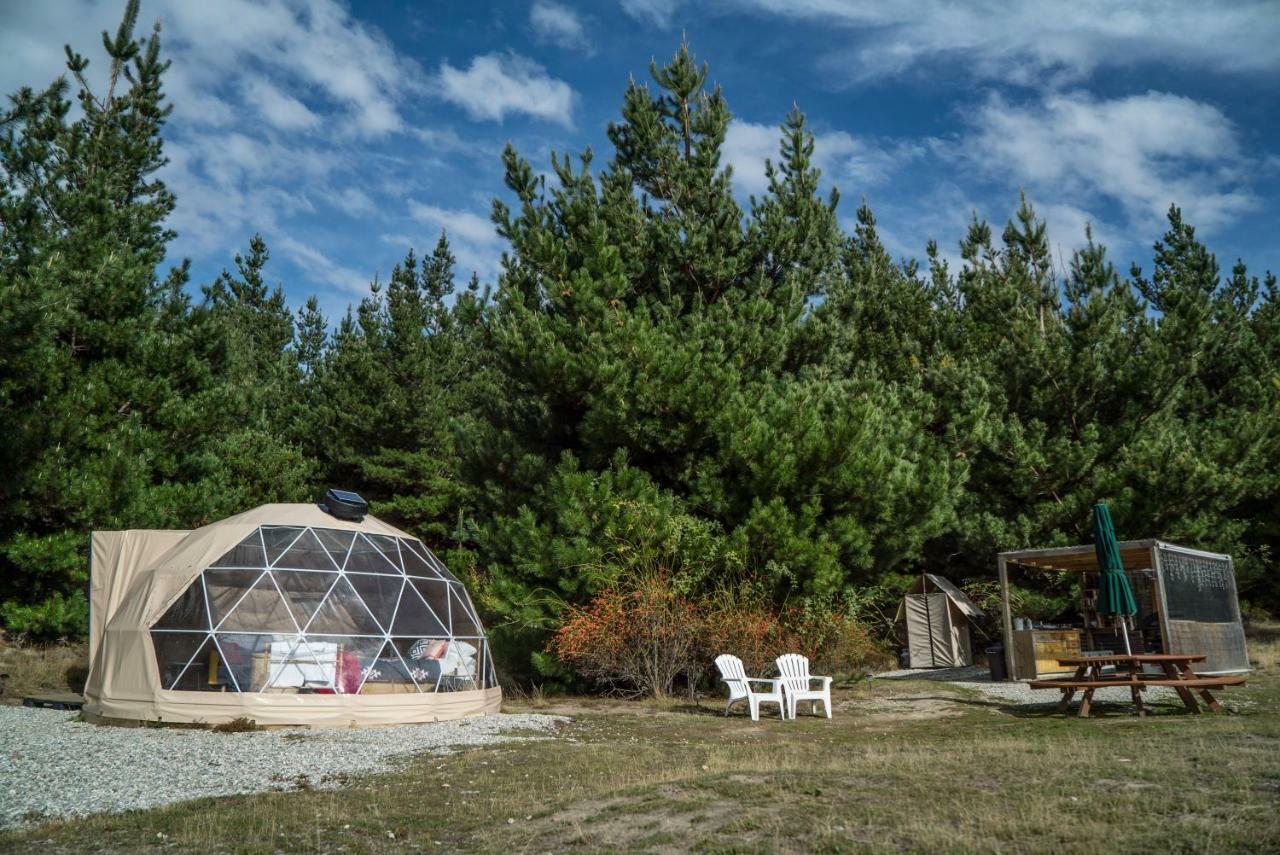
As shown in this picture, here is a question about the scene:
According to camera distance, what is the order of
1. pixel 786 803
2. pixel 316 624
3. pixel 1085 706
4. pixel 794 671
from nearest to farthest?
pixel 786 803
pixel 1085 706
pixel 316 624
pixel 794 671

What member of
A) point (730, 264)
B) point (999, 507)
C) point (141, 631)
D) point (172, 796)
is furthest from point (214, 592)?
point (999, 507)

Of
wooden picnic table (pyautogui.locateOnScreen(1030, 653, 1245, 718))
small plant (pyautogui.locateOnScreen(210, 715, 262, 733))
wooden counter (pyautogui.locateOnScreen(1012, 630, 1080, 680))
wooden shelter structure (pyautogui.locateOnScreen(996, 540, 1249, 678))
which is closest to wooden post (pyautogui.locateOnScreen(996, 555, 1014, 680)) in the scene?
wooden shelter structure (pyautogui.locateOnScreen(996, 540, 1249, 678))

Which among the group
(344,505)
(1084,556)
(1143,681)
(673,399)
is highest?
(673,399)

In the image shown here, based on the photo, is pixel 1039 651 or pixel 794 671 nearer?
pixel 794 671

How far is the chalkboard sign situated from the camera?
12.6 meters

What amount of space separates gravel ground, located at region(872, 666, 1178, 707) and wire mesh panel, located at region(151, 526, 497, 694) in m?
7.58

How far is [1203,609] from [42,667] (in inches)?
728

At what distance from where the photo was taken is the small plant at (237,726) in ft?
31.1

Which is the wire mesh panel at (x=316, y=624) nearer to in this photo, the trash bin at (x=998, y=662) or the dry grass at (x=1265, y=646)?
the trash bin at (x=998, y=662)

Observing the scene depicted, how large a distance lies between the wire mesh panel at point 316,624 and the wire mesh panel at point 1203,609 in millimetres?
9791

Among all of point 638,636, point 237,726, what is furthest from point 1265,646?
point 237,726

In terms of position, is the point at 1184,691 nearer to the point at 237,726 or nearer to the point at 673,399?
the point at 673,399

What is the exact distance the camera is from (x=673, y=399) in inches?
526

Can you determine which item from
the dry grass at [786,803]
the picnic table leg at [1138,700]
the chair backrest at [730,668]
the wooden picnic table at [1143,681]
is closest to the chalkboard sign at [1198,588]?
the wooden picnic table at [1143,681]
